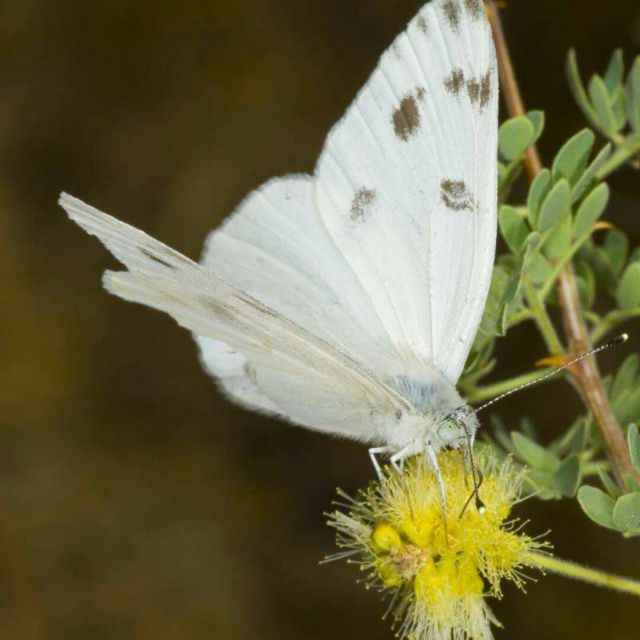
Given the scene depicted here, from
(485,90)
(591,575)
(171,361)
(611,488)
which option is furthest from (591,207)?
(171,361)

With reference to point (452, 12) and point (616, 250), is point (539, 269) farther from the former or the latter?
point (452, 12)

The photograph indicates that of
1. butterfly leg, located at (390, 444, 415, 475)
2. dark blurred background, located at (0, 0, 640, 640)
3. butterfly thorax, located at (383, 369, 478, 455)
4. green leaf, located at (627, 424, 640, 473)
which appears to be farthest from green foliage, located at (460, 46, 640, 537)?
dark blurred background, located at (0, 0, 640, 640)

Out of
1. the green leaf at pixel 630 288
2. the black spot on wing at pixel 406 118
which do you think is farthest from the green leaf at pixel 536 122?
the green leaf at pixel 630 288

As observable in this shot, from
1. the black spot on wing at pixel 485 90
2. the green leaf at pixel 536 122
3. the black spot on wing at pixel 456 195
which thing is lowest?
the black spot on wing at pixel 456 195

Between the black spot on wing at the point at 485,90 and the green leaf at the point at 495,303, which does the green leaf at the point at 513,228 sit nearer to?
the green leaf at the point at 495,303

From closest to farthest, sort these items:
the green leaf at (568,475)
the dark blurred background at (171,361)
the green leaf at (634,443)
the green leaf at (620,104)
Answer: the green leaf at (634,443)
the green leaf at (568,475)
the green leaf at (620,104)
the dark blurred background at (171,361)

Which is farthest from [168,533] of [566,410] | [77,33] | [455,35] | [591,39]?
[455,35]

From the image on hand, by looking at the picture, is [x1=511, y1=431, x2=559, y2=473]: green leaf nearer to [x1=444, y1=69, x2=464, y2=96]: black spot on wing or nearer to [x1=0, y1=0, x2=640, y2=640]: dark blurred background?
[x1=444, y1=69, x2=464, y2=96]: black spot on wing
